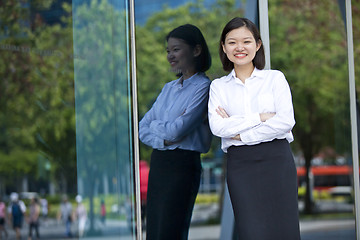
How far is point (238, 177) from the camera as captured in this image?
3166 millimetres

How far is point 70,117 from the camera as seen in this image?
4.02 meters

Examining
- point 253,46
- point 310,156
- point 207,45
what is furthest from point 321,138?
point 253,46

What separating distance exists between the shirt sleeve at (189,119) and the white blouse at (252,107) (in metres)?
0.49

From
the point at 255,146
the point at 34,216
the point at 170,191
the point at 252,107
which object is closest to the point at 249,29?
the point at 252,107

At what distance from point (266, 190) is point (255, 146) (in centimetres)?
29

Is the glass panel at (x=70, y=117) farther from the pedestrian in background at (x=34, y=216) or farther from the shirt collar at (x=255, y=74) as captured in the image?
the shirt collar at (x=255, y=74)

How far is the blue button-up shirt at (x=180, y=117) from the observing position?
380 cm

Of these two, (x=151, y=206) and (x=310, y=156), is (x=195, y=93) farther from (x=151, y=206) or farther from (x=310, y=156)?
(x=310, y=156)

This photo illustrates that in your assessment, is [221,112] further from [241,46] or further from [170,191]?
[170,191]

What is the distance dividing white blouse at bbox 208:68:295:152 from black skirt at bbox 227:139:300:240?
0.28 ft

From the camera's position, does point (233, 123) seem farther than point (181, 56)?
No

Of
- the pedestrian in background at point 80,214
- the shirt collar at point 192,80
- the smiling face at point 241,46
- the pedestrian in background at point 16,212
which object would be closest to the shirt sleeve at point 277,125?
the smiling face at point 241,46

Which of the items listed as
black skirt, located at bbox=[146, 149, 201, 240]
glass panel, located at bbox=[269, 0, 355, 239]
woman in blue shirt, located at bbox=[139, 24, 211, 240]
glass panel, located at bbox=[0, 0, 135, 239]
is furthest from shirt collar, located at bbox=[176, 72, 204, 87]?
glass panel, located at bbox=[269, 0, 355, 239]

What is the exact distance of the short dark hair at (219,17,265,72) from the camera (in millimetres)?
3223
